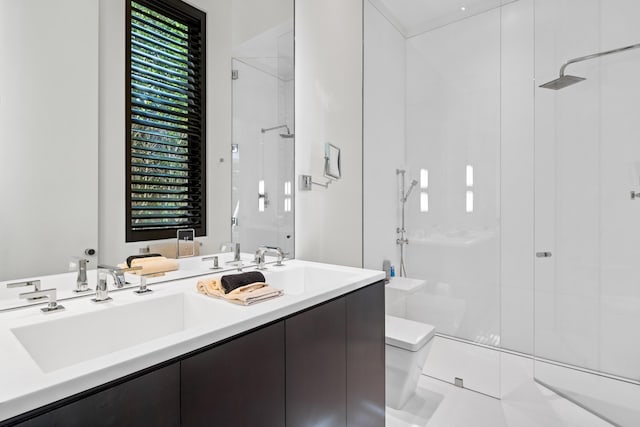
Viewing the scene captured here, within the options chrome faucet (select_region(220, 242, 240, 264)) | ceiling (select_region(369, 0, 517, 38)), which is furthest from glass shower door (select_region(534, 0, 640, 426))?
chrome faucet (select_region(220, 242, 240, 264))

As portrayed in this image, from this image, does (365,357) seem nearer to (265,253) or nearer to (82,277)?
(265,253)

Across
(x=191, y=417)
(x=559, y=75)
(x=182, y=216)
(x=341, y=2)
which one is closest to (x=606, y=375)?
(x=559, y=75)

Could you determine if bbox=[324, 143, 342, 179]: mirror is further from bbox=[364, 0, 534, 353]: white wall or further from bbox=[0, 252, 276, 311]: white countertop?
bbox=[0, 252, 276, 311]: white countertop

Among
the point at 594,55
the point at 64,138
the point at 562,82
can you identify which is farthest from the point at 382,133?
the point at 64,138

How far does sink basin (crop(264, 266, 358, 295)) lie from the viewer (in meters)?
1.69

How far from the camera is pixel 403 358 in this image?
191cm

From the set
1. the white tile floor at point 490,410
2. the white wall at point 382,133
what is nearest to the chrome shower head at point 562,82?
the white wall at point 382,133

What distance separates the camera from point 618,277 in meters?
1.81

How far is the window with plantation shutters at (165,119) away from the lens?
128cm

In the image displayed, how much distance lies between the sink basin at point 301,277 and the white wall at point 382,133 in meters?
0.80

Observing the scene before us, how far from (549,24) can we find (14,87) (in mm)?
2584

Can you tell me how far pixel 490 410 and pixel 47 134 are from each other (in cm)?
244

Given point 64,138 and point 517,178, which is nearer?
point 64,138

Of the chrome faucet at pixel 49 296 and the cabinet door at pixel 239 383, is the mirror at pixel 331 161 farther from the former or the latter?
the chrome faucet at pixel 49 296
